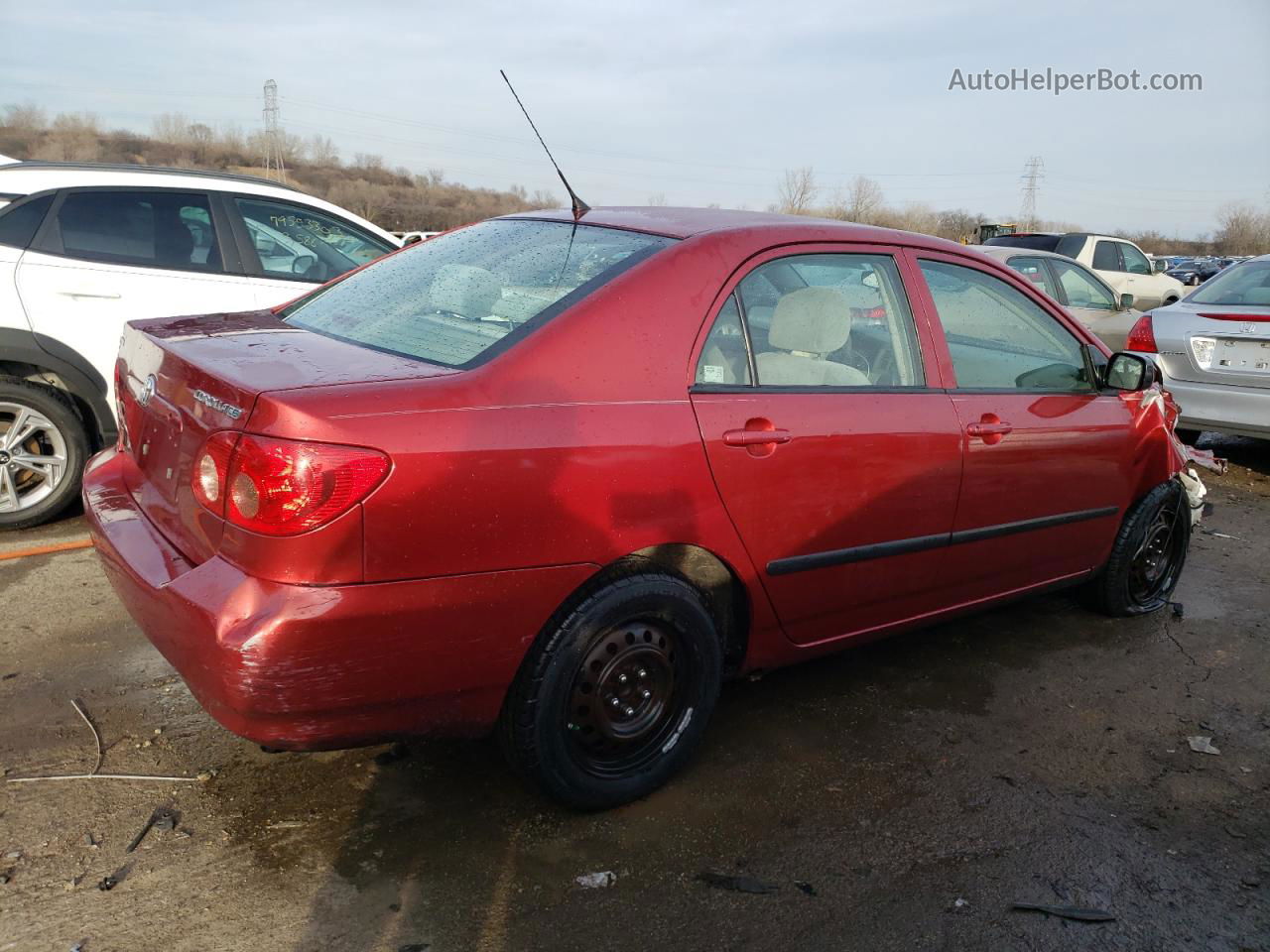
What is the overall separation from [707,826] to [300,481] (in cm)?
146

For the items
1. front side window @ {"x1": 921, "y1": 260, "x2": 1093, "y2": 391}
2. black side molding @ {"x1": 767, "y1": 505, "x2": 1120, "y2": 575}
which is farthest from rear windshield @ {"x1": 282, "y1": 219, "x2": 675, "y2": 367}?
front side window @ {"x1": 921, "y1": 260, "x2": 1093, "y2": 391}

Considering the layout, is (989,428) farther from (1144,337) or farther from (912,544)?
(1144,337)

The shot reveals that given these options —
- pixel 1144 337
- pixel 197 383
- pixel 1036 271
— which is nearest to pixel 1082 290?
pixel 1036 271

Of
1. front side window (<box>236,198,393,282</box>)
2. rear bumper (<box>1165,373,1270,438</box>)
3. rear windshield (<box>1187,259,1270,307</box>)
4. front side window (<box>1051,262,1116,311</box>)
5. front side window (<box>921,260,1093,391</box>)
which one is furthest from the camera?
front side window (<box>1051,262,1116,311</box>)

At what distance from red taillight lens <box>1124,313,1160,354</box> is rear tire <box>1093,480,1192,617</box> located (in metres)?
3.32

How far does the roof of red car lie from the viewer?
306cm

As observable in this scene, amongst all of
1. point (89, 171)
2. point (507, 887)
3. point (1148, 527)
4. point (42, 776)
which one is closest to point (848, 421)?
point (507, 887)

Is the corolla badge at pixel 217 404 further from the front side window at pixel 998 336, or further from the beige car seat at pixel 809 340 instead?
the front side window at pixel 998 336

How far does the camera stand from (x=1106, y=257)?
49.5 feet

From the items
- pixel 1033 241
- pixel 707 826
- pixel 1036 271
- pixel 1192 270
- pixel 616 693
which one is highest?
pixel 1192 270

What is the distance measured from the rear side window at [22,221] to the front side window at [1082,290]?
29.9 feet

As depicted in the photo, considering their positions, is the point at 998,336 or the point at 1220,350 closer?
the point at 998,336

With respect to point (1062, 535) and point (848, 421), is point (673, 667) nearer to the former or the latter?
point (848, 421)

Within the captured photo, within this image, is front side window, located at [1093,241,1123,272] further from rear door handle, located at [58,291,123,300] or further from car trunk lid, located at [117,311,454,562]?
car trunk lid, located at [117,311,454,562]
